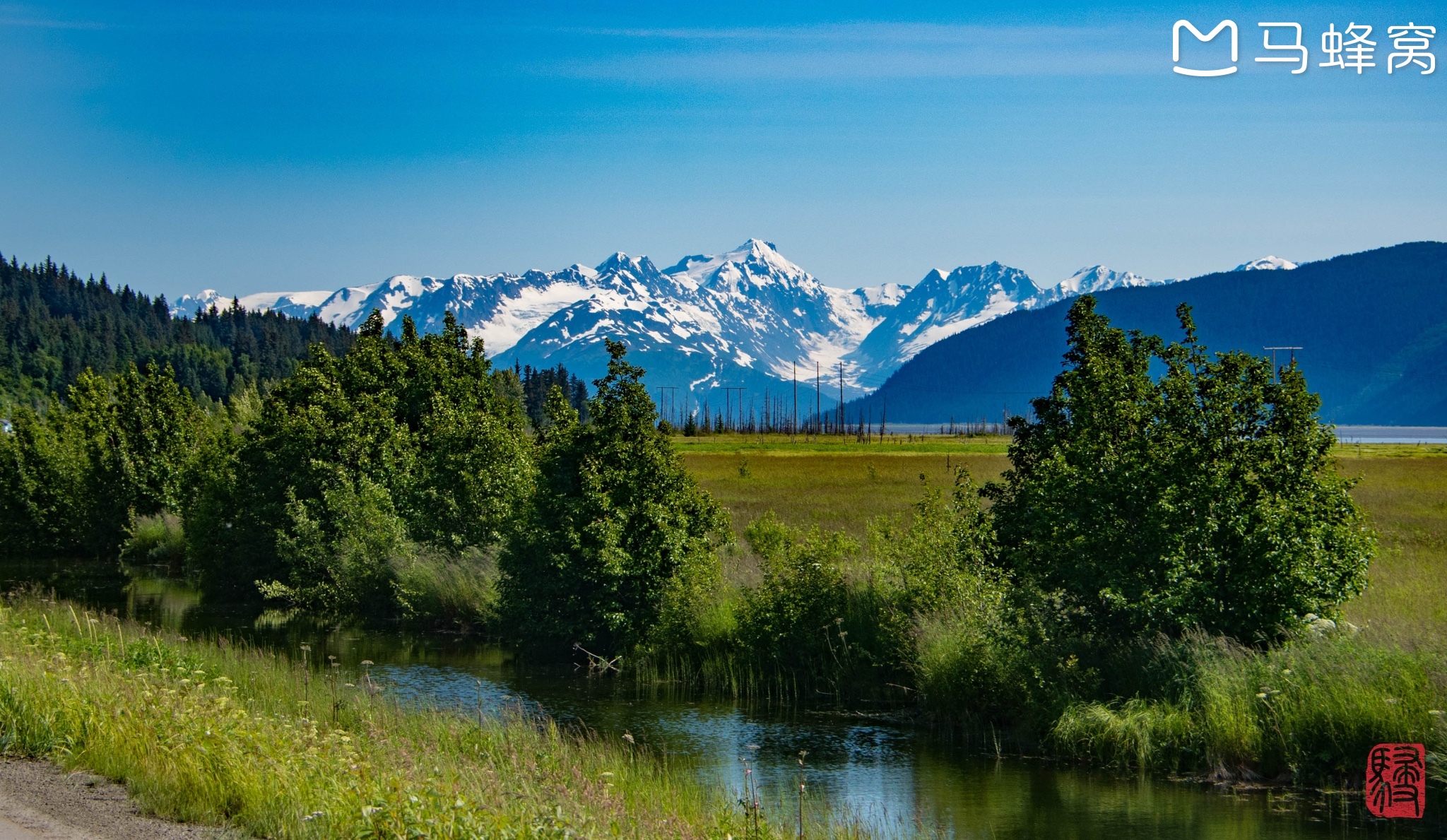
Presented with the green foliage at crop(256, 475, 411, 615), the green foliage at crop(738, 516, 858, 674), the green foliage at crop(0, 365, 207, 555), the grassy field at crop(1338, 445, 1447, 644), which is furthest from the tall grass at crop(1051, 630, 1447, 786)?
the green foliage at crop(0, 365, 207, 555)

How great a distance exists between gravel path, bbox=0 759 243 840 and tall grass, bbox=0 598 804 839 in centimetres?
34

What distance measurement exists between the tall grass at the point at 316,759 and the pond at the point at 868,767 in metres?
2.59

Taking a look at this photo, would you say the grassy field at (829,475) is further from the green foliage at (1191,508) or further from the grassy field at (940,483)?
the green foliage at (1191,508)

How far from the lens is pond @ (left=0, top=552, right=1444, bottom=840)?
1962 centimetres

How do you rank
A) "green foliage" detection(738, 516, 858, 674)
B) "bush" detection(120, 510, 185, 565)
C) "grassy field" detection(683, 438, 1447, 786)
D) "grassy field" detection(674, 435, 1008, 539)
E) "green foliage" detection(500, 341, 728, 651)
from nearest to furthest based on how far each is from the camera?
"grassy field" detection(683, 438, 1447, 786), "green foliage" detection(738, 516, 858, 674), "green foliage" detection(500, 341, 728, 651), "bush" detection(120, 510, 185, 565), "grassy field" detection(674, 435, 1008, 539)

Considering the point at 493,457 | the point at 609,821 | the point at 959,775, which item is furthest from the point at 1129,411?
the point at 493,457

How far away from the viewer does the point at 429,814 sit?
1308 centimetres

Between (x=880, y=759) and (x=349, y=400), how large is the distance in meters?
34.3

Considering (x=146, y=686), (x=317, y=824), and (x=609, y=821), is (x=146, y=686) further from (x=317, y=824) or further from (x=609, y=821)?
(x=609, y=821)

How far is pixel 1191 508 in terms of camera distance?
24172 mm

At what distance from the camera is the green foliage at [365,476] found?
4453 centimetres

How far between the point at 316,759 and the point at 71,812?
296 centimetres

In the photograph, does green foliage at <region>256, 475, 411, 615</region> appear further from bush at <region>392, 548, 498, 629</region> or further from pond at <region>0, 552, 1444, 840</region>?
pond at <region>0, 552, 1444, 840</region>

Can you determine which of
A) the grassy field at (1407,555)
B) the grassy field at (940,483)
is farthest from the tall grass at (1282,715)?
the grassy field at (940,483)
